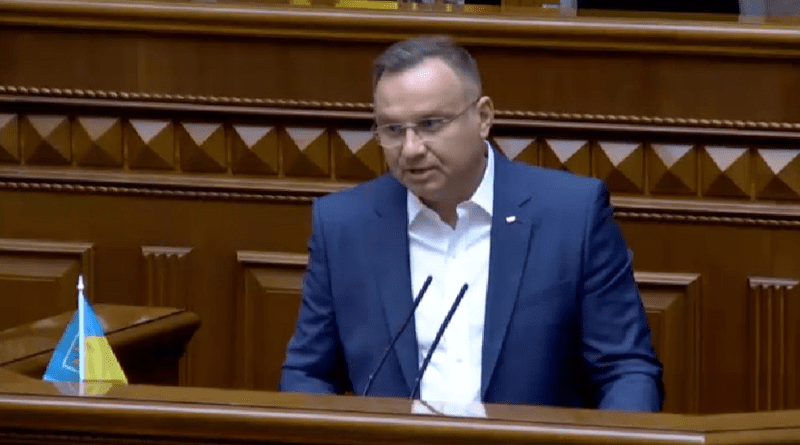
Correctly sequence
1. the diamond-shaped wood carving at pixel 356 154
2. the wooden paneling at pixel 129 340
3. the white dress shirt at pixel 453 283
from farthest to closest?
1. the diamond-shaped wood carving at pixel 356 154
2. the white dress shirt at pixel 453 283
3. the wooden paneling at pixel 129 340

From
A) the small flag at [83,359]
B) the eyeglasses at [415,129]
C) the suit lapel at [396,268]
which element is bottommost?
the small flag at [83,359]

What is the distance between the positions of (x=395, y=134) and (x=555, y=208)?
0.80 feet

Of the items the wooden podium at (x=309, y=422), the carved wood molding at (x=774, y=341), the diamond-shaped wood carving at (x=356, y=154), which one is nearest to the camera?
the wooden podium at (x=309, y=422)

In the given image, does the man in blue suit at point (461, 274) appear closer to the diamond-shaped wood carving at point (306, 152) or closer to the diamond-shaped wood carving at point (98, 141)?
the diamond-shaped wood carving at point (306, 152)

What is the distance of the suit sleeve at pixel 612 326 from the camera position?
6.57ft

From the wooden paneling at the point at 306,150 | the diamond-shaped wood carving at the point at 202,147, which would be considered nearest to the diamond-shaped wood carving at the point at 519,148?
the wooden paneling at the point at 306,150

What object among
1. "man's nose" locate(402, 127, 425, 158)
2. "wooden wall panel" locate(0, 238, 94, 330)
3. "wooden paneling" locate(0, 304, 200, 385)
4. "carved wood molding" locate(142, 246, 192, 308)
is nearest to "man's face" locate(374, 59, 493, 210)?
"man's nose" locate(402, 127, 425, 158)

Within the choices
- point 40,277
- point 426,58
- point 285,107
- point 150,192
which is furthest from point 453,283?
point 40,277

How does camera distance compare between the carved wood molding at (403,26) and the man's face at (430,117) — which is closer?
the man's face at (430,117)

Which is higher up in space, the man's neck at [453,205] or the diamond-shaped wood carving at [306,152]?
the diamond-shaped wood carving at [306,152]

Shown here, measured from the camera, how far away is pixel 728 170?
2738mm

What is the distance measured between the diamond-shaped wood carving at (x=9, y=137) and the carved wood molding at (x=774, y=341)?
1320 millimetres

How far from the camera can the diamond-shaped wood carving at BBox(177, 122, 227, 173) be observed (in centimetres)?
289

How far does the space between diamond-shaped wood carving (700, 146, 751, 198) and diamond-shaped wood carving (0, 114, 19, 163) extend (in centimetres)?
122
